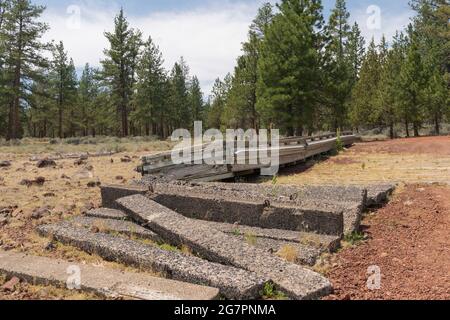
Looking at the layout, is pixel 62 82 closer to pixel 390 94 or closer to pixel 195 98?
pixel 195 98

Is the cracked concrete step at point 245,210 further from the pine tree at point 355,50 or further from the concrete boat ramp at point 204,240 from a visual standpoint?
the pine tree at point 355,50

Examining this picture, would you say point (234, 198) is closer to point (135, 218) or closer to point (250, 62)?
point (135, 218)

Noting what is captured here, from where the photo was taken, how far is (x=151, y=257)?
5461 mm

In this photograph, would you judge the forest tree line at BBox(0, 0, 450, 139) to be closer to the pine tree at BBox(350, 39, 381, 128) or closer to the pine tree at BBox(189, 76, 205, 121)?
the pine tree at BBox(350, 39, 381, 128)

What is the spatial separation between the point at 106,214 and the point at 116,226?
2.84ft

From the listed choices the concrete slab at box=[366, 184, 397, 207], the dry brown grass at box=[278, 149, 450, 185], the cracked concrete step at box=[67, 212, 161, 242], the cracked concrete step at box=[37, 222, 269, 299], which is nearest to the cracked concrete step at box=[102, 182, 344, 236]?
the cracked concrete step at box=[67, 212, 161, 242]

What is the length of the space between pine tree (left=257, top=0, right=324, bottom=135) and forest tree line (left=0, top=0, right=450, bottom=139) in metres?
0.07

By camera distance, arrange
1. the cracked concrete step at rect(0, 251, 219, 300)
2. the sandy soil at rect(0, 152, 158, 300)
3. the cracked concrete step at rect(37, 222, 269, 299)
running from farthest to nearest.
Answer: the sandy soil at rect(0, 152, 158, 300)
the cracked concrete step at rect(37, 222, 269, 299)
the cracked concrete step at rect(0, 251, 219, 300)

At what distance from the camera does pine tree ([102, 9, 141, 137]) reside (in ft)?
144

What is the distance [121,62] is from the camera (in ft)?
146

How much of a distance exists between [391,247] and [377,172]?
28.0 ft

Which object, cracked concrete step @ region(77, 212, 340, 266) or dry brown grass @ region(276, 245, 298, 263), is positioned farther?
cracked concrete step @ region(77, 212, 340, 266)

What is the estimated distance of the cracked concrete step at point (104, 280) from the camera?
4398 millimetres
